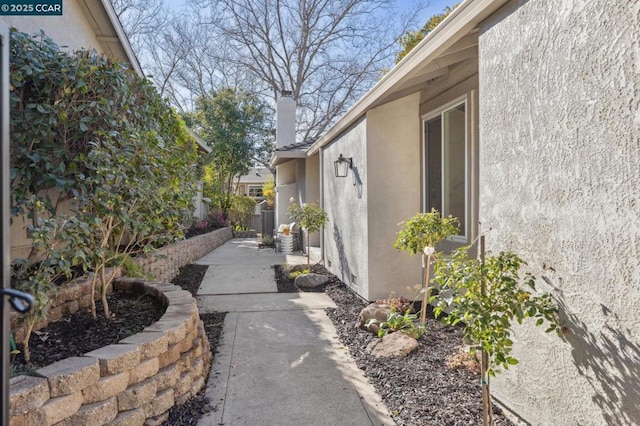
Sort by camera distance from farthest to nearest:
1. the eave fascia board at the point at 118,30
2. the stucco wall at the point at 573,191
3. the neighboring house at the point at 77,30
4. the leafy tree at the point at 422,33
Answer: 1. the leafy tree at the point at 422,33
2. the eave fascia board at the point at 118,30
3. the neighboring house at the point at 77,30
4. the stucco wall at the point at 573,191

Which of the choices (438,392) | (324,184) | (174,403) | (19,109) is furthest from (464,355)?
(324,184)

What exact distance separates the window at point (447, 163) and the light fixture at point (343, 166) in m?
1.46

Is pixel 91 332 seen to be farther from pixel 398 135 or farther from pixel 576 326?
pixel 398 135

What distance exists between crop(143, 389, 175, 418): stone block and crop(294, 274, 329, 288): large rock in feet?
14.3

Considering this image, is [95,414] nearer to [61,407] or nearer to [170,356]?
[61,407]

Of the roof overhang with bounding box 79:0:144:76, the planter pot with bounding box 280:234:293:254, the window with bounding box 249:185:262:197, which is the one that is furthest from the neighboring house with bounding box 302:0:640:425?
the window with bounding box 249:185:262:197

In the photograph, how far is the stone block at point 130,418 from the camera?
278 centimetres

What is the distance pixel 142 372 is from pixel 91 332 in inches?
41.9

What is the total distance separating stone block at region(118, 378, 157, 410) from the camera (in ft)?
9.37

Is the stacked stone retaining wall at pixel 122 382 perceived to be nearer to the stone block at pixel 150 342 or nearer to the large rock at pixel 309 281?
the stone block at pixel 150 342

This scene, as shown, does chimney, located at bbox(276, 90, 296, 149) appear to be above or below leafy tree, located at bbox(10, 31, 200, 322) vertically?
above

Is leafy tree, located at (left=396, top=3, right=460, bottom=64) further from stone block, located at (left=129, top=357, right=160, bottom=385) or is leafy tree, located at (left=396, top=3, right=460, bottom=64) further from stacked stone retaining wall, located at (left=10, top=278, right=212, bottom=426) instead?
stone block, located at (left=129, top=357, right=160, bottom=385)

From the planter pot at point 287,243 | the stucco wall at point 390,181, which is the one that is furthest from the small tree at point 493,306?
the planter pot at point 287,243

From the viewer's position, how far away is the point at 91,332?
374 centimetres
